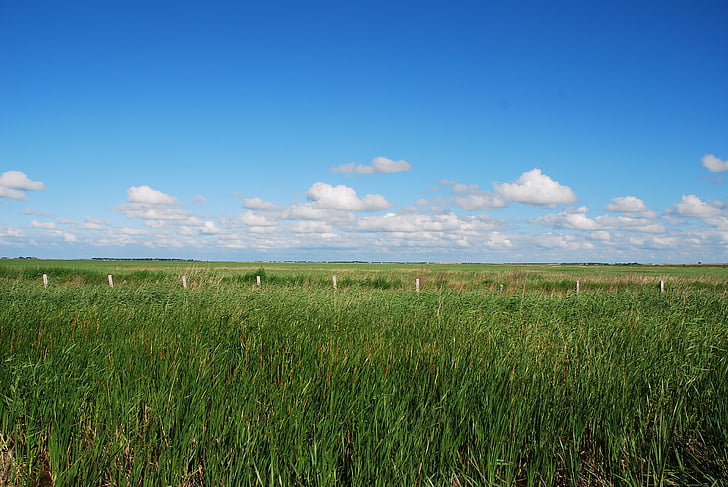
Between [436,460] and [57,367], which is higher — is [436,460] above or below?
below

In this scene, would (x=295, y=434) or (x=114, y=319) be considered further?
(x=114, y=319)

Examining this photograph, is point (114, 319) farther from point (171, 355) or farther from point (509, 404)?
point (509, 404)

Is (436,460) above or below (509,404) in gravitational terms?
below

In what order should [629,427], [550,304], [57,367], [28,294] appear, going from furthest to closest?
[28,294], [550,304], [57,367], [629,427]

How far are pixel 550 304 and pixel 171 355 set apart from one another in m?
9.76

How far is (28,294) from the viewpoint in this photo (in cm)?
1374

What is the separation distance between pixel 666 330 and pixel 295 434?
7.65 metres

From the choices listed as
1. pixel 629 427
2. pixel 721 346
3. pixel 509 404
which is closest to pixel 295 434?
pixel 509 404

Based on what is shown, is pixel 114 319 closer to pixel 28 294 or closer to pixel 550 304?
pixel 28 294

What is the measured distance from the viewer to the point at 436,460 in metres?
3.48

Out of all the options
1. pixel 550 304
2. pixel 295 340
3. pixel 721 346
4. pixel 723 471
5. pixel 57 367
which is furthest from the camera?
pixel 550 304

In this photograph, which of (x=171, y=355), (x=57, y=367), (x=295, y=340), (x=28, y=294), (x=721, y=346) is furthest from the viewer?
(x=28, y=294)

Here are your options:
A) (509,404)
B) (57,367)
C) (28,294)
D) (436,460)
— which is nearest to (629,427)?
(509,404)

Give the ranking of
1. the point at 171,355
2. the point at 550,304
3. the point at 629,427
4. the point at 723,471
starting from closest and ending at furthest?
1. the point at 723,471
2. the point at 629,427
3. the point at 171,355
4. the point at 550,304
